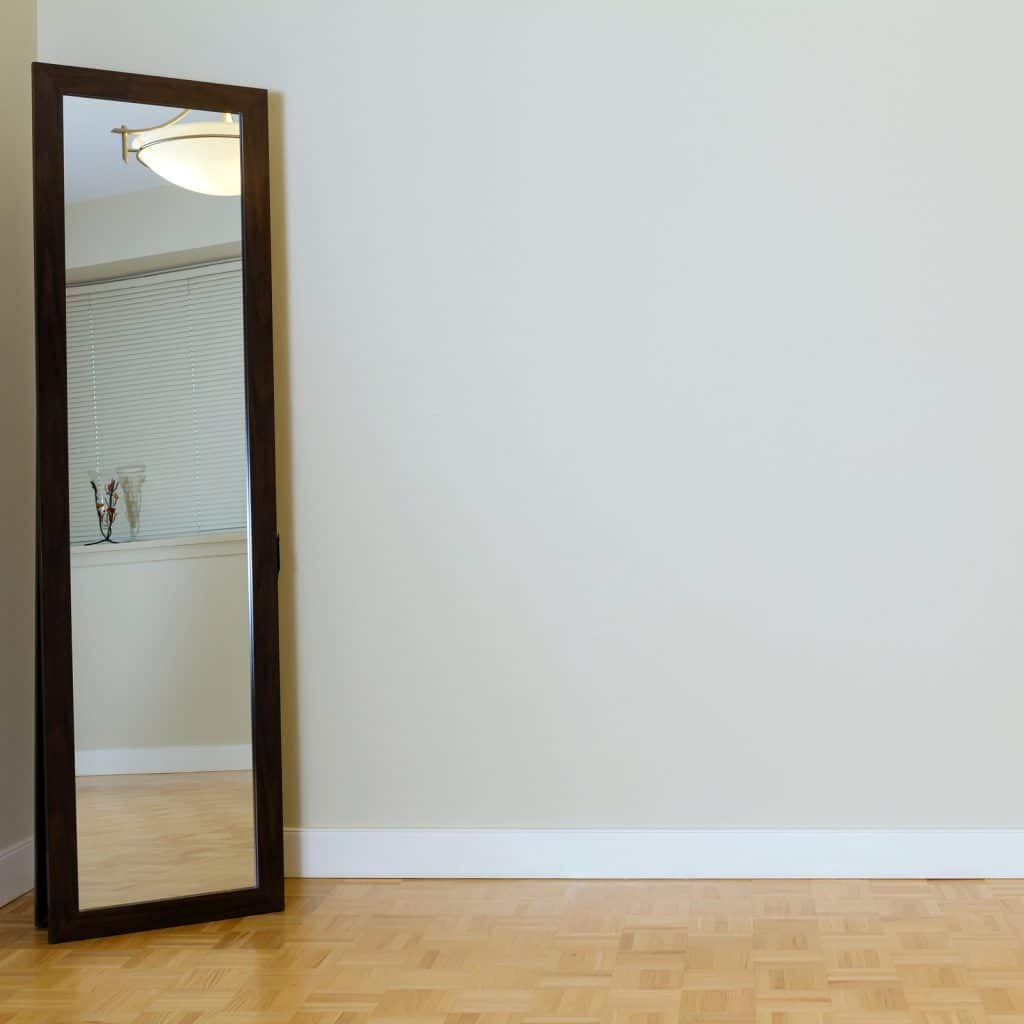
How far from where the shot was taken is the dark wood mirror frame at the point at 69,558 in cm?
321

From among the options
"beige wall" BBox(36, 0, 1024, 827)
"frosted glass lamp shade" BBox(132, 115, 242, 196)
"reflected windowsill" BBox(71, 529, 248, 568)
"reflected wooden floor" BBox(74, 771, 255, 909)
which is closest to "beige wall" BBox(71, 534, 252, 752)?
"reflected windowsill" BBox(71, 529, 248, 568)

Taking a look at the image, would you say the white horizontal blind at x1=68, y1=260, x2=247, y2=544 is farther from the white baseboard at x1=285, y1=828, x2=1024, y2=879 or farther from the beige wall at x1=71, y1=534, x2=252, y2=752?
the white baseboard at x1=285, y1=828, x2=1024, y2=879

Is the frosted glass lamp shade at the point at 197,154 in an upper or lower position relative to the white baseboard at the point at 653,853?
upper

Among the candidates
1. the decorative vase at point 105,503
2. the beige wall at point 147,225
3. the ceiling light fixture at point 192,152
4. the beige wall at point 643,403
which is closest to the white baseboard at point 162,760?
the beige wall at point 643,403

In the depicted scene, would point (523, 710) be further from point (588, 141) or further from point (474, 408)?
point (588, 141)

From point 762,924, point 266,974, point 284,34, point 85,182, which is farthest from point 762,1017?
point 284,34

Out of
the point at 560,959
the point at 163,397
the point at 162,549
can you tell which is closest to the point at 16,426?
the point at 163,397

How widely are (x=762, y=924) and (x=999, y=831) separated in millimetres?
800

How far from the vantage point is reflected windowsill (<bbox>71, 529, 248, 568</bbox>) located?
129 inches

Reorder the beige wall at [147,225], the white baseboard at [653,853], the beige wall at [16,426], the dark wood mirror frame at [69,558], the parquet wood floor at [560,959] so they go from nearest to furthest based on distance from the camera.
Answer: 1. the parquet wood floor at [560,959]
2. the dark wood mirror frame at [69,558]
3. the beige wall at [147,225]
4. the white baseboard at [653,853]
5. the beige wall at [16,426]

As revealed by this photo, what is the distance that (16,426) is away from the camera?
145 inches

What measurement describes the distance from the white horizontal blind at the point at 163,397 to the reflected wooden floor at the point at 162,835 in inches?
25.7

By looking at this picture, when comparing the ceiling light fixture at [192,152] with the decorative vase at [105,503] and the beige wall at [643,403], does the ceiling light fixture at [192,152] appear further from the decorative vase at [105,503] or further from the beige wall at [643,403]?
the decorative vase at [105,503]

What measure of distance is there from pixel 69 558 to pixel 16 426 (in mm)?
642
